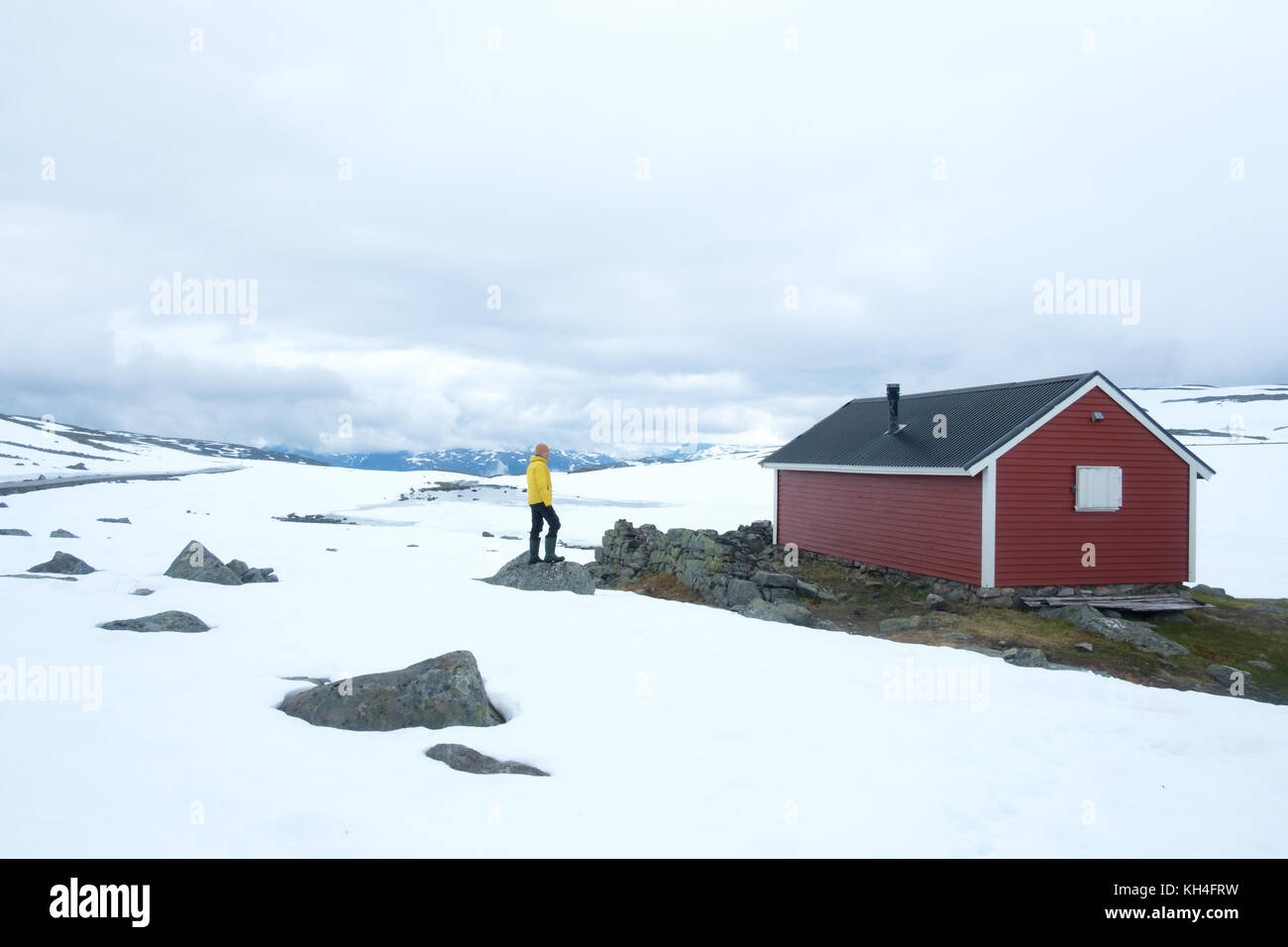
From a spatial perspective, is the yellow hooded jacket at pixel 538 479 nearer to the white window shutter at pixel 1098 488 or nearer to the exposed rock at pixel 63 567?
the exposed rock at pixel 63 567

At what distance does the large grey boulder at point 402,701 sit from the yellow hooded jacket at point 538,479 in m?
7.44

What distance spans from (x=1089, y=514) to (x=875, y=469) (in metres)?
5.44

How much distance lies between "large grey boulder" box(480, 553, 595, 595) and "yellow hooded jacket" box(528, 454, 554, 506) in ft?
4.41

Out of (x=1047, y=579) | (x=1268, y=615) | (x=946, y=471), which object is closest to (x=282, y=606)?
(x=946, y=471)

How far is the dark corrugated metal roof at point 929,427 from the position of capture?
18.3 meters

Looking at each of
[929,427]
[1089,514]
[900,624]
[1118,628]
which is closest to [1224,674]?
[1118,628]

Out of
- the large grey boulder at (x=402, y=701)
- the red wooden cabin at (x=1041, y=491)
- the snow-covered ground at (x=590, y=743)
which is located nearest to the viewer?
the snow-covered ground at (x=590, y=743)

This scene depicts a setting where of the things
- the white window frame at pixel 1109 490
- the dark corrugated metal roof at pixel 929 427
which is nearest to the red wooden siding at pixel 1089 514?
the white window frame at pixel 1109 490

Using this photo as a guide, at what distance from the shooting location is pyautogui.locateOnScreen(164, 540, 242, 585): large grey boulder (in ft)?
40.3

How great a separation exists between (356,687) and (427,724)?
78cm

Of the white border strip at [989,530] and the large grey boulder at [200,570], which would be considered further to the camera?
the white border strip at [989,530]

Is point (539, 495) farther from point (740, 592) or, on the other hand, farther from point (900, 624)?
point (900, 624)

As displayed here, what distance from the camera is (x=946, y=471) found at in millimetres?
18141

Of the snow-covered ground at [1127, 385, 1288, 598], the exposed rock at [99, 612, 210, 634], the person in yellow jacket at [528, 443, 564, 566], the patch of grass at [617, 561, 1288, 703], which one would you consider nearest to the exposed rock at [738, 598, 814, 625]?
the patch of grass at [617, 561, 1288, 703]
